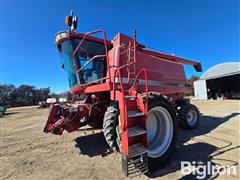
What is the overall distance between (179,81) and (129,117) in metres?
4.38

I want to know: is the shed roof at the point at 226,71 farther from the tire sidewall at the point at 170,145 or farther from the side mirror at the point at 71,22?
the side mirror at the point at 71,22

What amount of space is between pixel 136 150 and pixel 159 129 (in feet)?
3.91

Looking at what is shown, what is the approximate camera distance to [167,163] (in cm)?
315

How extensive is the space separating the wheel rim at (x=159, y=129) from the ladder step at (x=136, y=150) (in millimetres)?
603

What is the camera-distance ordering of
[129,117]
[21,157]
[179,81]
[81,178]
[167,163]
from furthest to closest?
[179,81] → [21,157] → [167,163] → [81,178] → [129,117]

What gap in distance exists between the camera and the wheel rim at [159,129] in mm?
3252

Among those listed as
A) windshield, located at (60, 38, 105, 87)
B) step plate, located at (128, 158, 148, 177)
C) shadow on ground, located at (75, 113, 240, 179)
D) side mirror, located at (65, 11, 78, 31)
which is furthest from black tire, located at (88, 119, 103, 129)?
side mirror, located at (65, 11, 78, 31)

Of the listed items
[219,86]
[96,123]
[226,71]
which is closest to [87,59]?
[96,123]

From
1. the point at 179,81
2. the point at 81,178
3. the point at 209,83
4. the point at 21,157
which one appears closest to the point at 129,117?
the point at 81,178

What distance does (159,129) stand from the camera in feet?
11.6

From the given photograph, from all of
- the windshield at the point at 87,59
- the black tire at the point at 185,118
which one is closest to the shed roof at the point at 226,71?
the black tire at the point at 185,118

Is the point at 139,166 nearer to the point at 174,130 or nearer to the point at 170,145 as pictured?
the point at 170,145

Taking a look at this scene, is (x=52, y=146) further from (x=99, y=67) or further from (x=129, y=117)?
(x=129, y=117)

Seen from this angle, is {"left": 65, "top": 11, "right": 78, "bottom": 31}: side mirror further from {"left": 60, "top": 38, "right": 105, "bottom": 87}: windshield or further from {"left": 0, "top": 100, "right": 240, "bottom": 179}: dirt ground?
{"left": 0, "top": 100, "right": 240, "bottom": 179}: dirt ground
